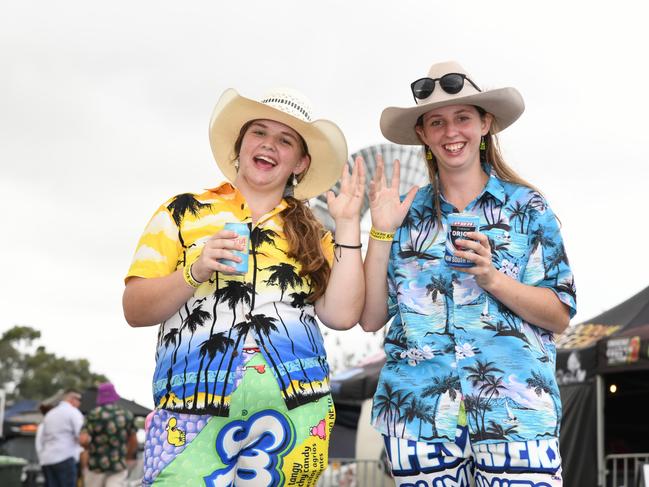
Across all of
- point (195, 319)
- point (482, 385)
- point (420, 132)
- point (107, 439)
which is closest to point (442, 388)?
point (482, 385)

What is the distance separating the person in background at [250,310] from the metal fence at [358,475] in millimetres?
10863

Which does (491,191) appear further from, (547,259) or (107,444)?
(107,444)

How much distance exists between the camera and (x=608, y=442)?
39.6 feet

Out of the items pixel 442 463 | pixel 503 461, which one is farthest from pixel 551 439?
pixel 442 463

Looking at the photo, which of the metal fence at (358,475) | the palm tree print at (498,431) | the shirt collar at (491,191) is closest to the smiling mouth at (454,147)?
the shirt collar at (491,191)

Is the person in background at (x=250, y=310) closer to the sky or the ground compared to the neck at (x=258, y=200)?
closer to the ground

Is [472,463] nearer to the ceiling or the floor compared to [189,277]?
nearer to the floor

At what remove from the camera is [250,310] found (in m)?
3.16

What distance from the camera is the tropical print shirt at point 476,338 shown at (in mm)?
3055

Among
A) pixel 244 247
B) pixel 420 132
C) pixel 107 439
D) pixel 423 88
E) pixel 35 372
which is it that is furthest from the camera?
pixel 35 372

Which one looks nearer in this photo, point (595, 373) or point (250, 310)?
point (250, 310)

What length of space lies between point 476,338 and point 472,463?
0.46m

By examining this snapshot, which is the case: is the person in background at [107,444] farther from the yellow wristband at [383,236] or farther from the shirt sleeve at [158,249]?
the yellow wristband at [383,236]

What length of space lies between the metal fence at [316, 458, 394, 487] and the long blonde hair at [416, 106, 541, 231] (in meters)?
10.7
